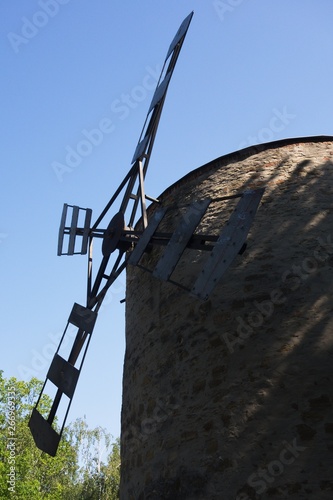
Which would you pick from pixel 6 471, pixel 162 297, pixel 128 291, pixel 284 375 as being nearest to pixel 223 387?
pixel 284 375

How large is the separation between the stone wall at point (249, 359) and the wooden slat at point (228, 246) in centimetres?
45

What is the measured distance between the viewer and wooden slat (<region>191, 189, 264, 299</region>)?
4363mm

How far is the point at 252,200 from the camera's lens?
15.1ft

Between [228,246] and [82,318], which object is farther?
[82,318]

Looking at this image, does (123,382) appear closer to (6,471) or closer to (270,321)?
(270,321)

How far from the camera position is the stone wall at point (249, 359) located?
393cm

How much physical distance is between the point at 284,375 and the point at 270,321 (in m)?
0.46

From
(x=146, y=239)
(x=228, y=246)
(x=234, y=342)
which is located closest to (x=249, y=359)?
(x=234, y=342)

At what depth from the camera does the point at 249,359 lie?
4.36m

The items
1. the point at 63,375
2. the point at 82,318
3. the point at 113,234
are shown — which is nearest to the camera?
the point at 63,375

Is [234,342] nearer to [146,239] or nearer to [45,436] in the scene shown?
[146,239]

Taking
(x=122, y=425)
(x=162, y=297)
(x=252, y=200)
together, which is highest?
(x=252, y=200)

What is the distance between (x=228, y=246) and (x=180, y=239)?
0.64 meters

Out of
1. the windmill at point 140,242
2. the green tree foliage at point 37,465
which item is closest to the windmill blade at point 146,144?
the windmill at point 140,242
